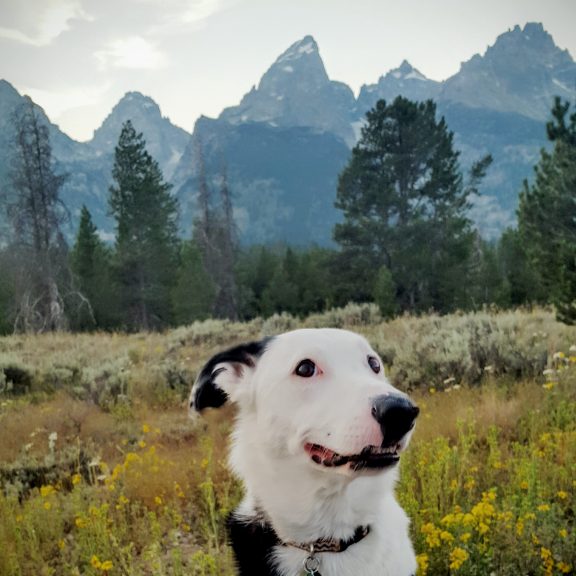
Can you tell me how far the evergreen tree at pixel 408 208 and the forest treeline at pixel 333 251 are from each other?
0.19 ft

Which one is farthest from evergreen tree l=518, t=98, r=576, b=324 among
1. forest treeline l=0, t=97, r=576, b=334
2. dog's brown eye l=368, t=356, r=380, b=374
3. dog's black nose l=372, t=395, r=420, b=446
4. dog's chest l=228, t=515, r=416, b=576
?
dog's black nose l=372, t=395, r=420, b=446

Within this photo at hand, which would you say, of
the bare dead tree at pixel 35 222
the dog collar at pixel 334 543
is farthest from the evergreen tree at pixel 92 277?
the dog collar at pixel 334 543

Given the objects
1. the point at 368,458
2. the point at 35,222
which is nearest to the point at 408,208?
the point at 35,222

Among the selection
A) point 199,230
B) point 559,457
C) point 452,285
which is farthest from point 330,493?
point 199,230

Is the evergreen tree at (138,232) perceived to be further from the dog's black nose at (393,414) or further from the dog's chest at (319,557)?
the dog's black nose at (393,414)

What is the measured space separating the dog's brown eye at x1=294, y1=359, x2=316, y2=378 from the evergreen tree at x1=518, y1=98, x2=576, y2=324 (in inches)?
418

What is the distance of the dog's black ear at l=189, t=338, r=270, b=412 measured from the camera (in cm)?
230

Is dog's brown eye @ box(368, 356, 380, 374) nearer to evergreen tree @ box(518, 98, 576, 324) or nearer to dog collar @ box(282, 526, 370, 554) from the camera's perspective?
dog collar @ box(282, 526, 370, 554)

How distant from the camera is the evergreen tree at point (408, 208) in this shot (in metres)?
22.1

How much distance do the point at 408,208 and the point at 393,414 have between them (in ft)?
75.2

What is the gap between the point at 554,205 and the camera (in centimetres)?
1261

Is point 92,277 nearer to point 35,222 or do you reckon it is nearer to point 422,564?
point 35,222

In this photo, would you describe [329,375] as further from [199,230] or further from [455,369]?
[199,230]

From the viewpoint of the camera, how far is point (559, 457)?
12.2ft
